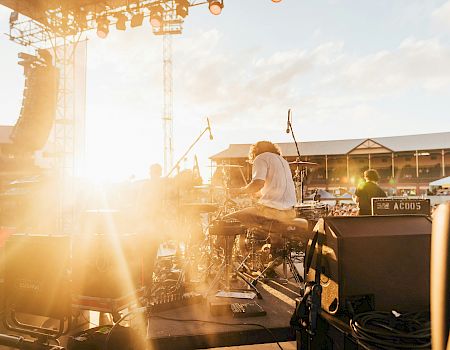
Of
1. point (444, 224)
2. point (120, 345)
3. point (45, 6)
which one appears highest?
A: point (45, 6)

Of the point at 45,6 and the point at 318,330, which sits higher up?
the point at 45,6

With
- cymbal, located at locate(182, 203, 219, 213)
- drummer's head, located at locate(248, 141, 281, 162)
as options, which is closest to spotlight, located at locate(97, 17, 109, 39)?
cymbal, located at locate(182, 203, 219, 213)

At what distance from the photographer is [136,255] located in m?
3.85

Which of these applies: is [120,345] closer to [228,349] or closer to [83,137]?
[228,349]

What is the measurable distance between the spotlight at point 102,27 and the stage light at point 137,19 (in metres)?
0.91

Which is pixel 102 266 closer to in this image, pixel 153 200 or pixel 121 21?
pixel 153 200

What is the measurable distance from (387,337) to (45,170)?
13.9 meters

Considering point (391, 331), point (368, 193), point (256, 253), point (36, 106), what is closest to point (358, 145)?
point (368, 193)

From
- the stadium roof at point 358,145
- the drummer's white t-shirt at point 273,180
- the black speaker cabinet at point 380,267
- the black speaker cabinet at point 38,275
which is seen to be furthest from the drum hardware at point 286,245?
the stadium roof at point 358,145

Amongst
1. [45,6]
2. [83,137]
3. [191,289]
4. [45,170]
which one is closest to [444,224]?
[191,289]

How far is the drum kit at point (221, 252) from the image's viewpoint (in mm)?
4355

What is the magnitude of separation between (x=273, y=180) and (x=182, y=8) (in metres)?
6.07

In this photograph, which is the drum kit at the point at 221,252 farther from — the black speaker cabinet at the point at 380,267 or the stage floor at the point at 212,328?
the black speaker cabinet at the point at 380,267

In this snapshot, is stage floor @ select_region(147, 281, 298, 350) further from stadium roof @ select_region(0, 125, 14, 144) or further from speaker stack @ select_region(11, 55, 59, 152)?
stadium roof @ select_region(0, 125, 14, 144)
